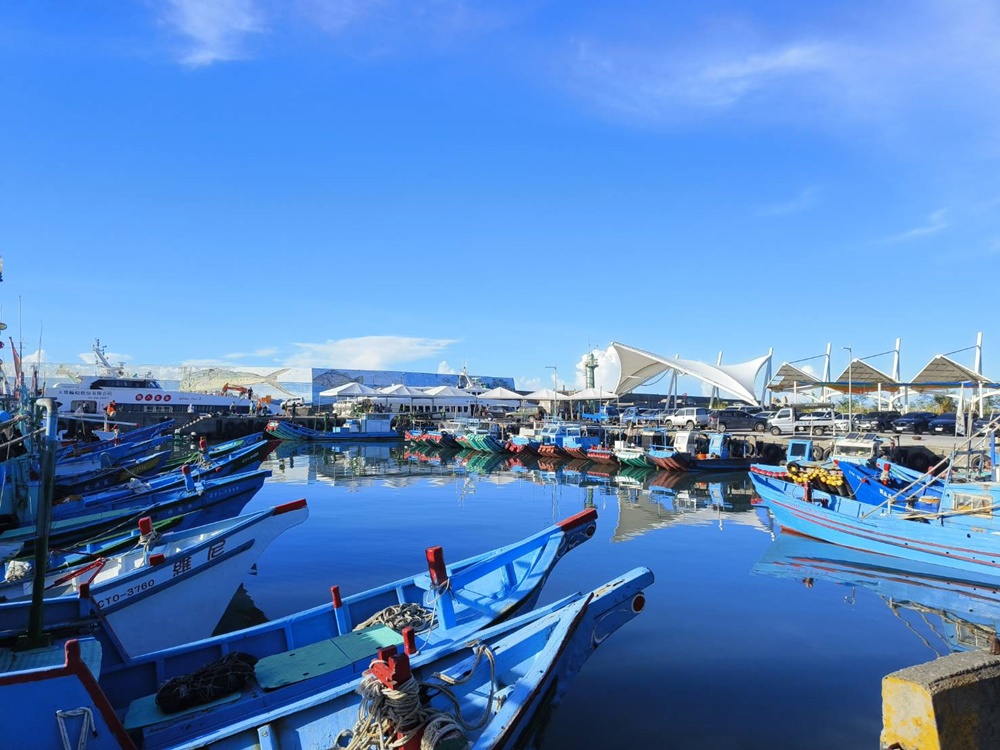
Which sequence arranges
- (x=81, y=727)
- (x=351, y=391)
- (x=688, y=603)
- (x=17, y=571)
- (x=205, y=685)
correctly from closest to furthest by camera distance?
(x=81, y=727)
(x=205, y=685)
(x=17, y=571)
(x=688, y=603)
(x=351, y=391)

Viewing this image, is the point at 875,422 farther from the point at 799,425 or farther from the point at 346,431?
the point at 346,431

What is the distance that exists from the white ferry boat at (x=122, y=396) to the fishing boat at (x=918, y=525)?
49.2 meters

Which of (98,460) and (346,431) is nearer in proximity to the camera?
(98,460)

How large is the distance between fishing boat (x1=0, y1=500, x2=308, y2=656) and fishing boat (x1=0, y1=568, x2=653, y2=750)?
0.87 meters

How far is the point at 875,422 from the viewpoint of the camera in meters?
43.9

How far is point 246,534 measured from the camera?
9.30m

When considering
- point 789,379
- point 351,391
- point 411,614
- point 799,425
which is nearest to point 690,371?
point 789,379

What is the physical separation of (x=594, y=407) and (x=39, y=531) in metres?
69.6

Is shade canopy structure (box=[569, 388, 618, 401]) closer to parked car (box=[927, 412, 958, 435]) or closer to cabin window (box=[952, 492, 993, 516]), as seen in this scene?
parked car (box=[927, 412, 958, 435])

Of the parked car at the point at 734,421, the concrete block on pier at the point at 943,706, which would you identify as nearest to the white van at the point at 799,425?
the parked car at the point at 734,421

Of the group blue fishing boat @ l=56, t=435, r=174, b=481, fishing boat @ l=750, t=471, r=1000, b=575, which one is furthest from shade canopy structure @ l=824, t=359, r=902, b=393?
blue fishing boat @ l=56, t=435, r=174, b=481

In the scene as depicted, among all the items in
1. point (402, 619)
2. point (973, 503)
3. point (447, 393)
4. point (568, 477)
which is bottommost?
point (568, 477)

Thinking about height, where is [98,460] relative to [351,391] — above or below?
below

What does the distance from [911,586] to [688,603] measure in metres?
4.83
